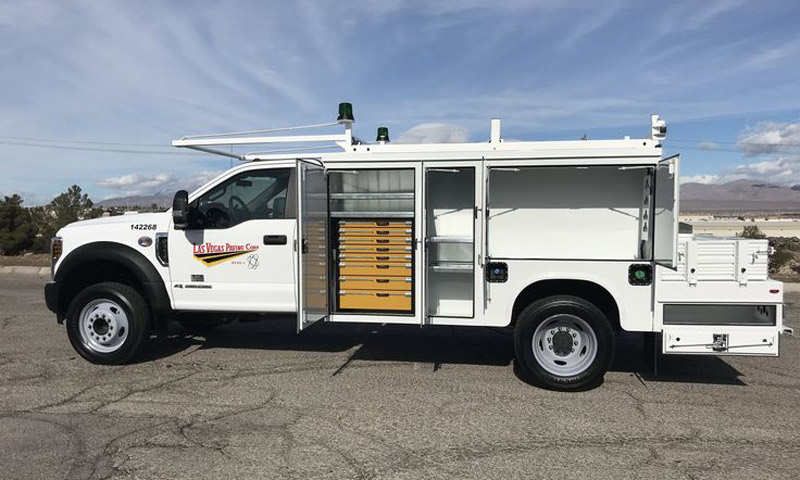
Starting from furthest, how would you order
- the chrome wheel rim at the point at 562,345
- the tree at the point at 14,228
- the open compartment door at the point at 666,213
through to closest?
1. the tree at the point at 14,228
2. the chrome wheel rim at the point at 562,345
3. the open compartment door at the point at 666,213

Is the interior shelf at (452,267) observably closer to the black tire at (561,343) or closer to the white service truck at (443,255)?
the white service truck at (443,255)

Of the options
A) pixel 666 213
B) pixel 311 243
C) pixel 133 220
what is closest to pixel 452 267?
pixel 311 243

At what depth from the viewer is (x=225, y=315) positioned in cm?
656

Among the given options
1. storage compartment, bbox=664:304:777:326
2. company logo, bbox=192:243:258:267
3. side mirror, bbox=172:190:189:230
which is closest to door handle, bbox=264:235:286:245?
company logo, bbox=192:243:258:267

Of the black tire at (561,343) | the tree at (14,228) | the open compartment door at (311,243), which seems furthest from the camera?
the tree at (14,228)

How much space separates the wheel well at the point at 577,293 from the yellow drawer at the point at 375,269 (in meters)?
1.17

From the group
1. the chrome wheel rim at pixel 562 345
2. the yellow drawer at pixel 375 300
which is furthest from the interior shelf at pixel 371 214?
the chrome wheel rim at pixel 562 345

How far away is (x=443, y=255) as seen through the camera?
6379 mm

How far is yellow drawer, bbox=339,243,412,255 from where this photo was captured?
619 centimetres

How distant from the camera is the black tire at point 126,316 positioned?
20.7 ft

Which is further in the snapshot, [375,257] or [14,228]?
[14,228]

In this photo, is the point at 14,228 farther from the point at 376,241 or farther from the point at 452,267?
the point at 452,267

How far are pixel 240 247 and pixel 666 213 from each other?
4107mm

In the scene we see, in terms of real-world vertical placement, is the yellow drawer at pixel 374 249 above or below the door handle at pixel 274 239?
below
